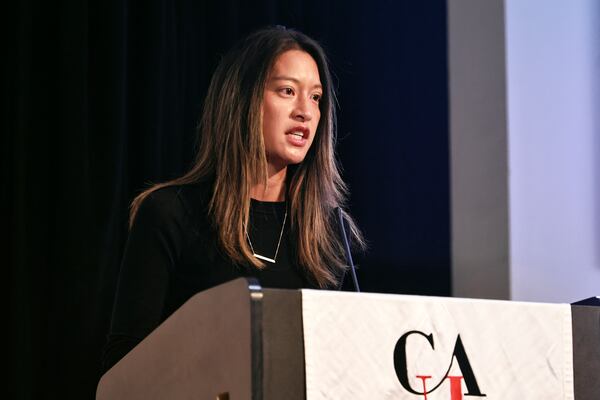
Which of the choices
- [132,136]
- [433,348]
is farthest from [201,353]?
[132,136]

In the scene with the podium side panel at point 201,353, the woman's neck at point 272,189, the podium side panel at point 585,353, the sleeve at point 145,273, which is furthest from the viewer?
the woman's neck at point 272,189

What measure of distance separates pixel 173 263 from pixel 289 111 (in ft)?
1.31

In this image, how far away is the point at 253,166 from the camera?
6.23 ft

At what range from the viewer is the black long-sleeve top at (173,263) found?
1698 mm

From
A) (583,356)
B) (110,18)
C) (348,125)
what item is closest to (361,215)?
(348,125)

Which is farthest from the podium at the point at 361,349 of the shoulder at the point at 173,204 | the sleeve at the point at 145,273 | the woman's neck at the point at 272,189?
the woman's neck at the point at 272,189

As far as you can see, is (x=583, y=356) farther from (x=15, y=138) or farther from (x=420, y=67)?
(x=420, y=67)

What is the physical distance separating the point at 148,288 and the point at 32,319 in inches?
34.7

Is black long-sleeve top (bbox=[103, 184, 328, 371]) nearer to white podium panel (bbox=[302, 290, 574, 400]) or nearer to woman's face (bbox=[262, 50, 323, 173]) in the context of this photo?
woman's face (bbox=[262, 50, 323, 173])

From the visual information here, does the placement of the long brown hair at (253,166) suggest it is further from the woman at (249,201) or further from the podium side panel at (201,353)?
the podium side panel at (201,353)

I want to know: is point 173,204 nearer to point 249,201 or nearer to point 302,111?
point 249,201

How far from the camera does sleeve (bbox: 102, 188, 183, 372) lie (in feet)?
5.54

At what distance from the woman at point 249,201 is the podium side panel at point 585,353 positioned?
0.68m

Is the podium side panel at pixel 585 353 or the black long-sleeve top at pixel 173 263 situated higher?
the black long-sleeve top at pixel 173 263
